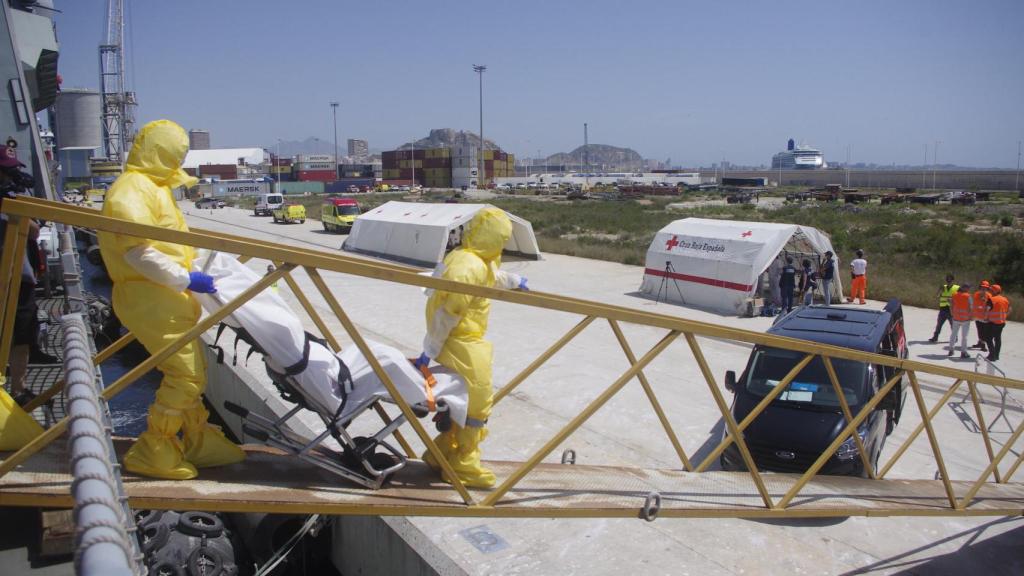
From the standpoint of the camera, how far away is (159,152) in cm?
373

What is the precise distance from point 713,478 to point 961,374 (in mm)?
2075

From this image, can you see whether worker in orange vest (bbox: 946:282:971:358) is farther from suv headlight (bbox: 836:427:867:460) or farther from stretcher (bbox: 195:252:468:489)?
stretcher (bbox: 195:252:468:489)

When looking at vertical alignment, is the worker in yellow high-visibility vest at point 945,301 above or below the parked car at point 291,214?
below

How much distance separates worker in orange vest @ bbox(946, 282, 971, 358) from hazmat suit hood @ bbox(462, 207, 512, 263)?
11.0 m

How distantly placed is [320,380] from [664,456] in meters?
5.20

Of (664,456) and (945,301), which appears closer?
(664,456)

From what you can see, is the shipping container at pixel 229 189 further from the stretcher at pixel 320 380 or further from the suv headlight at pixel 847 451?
the stretcher at pixel 320 380

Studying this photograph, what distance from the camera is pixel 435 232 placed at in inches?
923

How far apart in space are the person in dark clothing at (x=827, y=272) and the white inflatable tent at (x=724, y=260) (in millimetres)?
186

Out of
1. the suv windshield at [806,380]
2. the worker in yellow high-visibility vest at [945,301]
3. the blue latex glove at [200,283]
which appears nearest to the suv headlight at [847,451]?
the suv windshield at [806,380]

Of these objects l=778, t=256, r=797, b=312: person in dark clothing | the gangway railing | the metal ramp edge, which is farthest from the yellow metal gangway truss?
l=778, t=256, r=797, b=312: person in dark clothing

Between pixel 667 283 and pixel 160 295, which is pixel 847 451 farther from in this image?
pixel 667 283

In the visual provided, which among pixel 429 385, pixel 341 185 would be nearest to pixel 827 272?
pixel 429 385

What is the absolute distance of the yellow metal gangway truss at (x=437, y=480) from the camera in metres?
3.20
